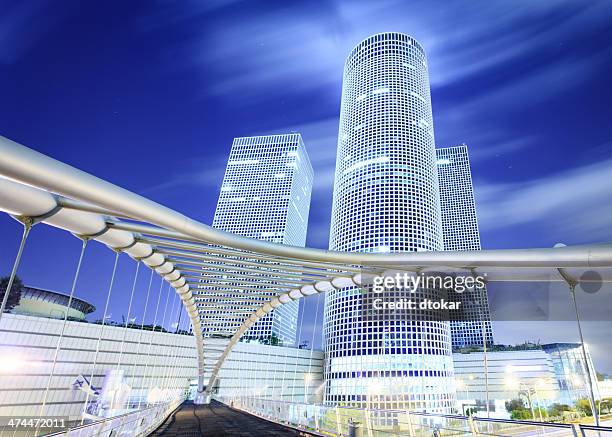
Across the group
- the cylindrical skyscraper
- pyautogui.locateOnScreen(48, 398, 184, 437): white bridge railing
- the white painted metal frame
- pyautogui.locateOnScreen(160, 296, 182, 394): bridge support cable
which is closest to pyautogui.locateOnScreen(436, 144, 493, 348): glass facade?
the cylindrical skyscraper

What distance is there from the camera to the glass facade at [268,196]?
465 feet

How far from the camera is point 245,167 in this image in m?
163

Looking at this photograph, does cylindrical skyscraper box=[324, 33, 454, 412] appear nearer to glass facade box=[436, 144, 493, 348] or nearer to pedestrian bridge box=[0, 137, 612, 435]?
pedestrian bridge box=[0, 137, 612, 435]

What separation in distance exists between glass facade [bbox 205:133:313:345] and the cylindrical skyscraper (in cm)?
4682

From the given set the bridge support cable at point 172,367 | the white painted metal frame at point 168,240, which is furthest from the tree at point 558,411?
the bridge support cable at point 172,367

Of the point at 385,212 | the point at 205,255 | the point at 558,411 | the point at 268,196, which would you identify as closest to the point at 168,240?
the point at 205,255

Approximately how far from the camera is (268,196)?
498ft

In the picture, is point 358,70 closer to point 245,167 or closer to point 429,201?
point 429,201

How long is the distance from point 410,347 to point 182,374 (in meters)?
45.1

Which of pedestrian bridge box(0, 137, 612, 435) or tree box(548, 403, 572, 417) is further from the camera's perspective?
tree box(548, 403, 572, 417)

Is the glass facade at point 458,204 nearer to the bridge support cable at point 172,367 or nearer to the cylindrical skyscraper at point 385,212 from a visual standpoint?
the cylindrical skyscraper at point 385,212

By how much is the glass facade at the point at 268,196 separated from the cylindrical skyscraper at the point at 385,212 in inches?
1843

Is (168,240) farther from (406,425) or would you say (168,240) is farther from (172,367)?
(172,367)

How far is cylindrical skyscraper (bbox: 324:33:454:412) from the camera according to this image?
7144 centimetres
